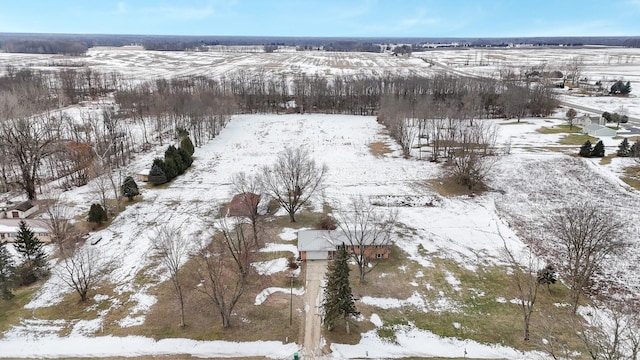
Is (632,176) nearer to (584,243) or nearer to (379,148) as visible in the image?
(584,243)

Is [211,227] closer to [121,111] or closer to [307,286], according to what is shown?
[307,286]

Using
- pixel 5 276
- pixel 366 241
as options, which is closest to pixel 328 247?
pixel 366 241

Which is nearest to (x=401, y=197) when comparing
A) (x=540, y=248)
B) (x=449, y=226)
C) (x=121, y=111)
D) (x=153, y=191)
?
(x=449, y=226)

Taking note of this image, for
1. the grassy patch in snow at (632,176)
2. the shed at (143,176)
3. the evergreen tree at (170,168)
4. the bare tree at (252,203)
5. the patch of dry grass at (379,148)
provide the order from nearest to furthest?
the bare tree at (252,203) → the grassy patch in snow at (632,176) → the evergreen tree at (170,168) → the shed at (143,176) → the patch of dry grass at (379,148)

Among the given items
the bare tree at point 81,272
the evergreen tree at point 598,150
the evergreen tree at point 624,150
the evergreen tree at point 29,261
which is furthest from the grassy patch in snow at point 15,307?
the evergreen tree at point 624,150

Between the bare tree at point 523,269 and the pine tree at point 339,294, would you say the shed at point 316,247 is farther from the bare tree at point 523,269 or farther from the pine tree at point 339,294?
the bare tree at point 523,269

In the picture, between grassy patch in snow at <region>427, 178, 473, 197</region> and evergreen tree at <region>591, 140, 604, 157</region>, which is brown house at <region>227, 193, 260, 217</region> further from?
evergreen tree at <region>591, 140, 604, 157</region>
